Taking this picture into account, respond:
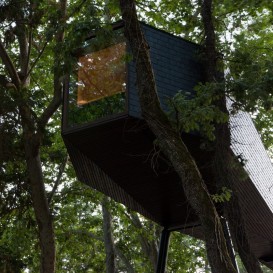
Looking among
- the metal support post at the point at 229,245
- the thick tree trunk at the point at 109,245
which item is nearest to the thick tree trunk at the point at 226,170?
the metal support post at the point at 229,245

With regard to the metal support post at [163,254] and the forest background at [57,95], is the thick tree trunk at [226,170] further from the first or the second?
the metal support post at [163,254]

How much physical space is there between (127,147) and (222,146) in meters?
1.55

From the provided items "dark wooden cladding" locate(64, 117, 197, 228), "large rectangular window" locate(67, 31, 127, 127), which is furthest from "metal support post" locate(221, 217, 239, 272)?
"large rectangular window" locate(67, 31, 127, 127)

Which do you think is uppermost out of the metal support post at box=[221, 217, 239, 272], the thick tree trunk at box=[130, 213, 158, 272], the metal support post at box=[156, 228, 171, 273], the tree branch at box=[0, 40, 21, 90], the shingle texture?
the tree branch at box=[0, 40, 21, 90]

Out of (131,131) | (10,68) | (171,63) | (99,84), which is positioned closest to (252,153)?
(171,63)

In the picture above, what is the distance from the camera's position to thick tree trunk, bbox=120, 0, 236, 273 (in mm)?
6570

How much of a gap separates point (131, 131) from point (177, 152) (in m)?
2.33

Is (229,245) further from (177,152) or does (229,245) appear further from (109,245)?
(109,245)

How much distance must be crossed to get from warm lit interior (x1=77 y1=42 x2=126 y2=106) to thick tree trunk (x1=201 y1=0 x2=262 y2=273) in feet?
5.11

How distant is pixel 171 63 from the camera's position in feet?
33.4

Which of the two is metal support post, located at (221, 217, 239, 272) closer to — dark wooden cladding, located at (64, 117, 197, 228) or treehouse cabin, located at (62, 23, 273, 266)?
dark wooden cladding, located at (64, 117, 197, 228)

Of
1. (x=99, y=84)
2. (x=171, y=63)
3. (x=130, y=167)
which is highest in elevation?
(x=171, y=63)

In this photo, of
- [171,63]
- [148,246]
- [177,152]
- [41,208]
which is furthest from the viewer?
[148,246]

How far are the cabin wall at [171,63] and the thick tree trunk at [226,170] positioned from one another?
0.33 m
